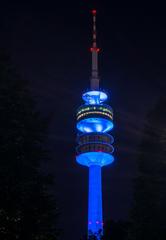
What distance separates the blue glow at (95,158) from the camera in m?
113

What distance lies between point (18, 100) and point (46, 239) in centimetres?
804

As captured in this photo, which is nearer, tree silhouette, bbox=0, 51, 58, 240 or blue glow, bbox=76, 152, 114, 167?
tree silhouette, bbox=0, 51, 58, 240

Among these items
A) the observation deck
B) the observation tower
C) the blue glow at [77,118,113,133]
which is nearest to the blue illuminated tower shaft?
the observation tower

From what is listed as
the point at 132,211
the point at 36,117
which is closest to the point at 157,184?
the point at 132,211

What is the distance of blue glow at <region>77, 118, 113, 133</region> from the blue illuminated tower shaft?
31.4ft

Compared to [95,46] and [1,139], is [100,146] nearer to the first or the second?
[95,46]

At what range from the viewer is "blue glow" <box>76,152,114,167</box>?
113 metres

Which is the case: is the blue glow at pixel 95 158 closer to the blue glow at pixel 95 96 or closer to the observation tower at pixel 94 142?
the observation tower at pixel 94 142

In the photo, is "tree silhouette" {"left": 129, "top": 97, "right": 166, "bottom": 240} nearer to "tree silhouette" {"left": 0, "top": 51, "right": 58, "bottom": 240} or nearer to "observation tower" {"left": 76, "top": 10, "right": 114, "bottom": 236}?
"tree silhouette" {"left": 0, "top": 51, "right": 58, "bottom": 240}

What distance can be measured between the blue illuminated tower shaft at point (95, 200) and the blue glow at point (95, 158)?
4.95 feet

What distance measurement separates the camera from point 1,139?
79.8ft

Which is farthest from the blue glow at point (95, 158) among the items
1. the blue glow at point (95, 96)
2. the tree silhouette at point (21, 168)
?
the tree silhouette at point (21, 168)

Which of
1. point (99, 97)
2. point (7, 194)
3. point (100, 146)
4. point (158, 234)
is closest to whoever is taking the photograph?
point (7, 194)

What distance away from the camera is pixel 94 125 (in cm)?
11588
